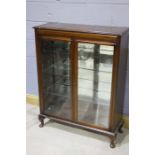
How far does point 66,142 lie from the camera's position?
2.32 meters

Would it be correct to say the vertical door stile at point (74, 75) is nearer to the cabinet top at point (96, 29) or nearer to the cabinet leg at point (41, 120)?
the cabinet top at point (96, 29)

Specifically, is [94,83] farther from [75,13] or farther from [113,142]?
[75,13]

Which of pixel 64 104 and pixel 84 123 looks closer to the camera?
pixel 84 123

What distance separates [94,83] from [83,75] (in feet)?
0.50

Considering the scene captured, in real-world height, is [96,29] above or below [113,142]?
above

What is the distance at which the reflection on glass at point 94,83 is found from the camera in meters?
2.23

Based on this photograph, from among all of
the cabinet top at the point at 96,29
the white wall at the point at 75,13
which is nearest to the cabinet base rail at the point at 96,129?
the white wall at the point at 75,13

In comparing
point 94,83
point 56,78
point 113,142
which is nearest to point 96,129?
point 113,142

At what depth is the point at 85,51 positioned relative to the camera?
2273 millimetres

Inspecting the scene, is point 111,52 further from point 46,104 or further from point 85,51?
point 46,104

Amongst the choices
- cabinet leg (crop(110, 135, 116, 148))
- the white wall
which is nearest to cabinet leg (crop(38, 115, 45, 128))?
the white wall

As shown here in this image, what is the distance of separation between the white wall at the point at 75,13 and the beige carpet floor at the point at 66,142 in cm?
45
